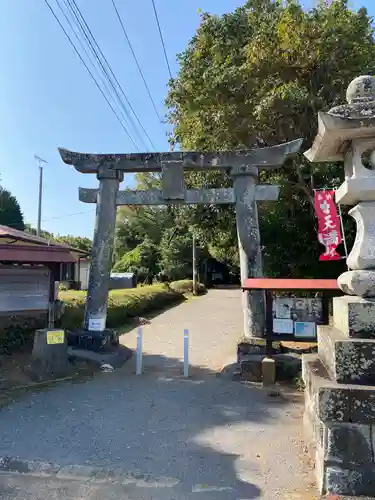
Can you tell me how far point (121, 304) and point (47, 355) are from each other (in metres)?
9.37

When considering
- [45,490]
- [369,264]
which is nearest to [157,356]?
[45,490]

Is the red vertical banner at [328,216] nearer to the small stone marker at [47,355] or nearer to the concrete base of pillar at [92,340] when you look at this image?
the concrete base of pillar at [92,340]

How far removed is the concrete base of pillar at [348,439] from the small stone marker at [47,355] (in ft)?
17.7

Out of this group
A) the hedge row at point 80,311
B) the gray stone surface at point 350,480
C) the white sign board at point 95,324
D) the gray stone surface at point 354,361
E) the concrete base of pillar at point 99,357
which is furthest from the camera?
the white sign board at point 95,324

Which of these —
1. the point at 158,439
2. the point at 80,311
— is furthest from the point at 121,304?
the point at 158,439

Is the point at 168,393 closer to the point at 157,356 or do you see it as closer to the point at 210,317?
the point at 157,356

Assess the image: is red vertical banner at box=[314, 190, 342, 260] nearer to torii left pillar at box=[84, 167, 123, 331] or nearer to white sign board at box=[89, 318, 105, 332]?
torii left pillar at box=[84, 167, 123, 331]

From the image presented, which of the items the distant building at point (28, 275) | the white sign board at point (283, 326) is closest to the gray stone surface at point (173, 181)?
the distant building at point (28, 275)

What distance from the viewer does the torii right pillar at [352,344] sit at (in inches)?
125

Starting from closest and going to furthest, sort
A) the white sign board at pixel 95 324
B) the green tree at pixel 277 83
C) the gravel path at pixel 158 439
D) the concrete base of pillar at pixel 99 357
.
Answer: the gravel path at pixel 158 439 → the concrete base of pillar at pixel 99 357 → the white sign board at pixel 95 324 → the green tree at pixel 277 83

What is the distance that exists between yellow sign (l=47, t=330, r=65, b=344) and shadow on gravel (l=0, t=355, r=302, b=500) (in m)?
0.85

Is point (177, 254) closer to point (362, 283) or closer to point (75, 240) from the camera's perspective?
point (75, 240)

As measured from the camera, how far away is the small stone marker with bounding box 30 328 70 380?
284 inches

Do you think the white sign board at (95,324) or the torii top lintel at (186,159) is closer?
the torii top lintel at (186,159)
